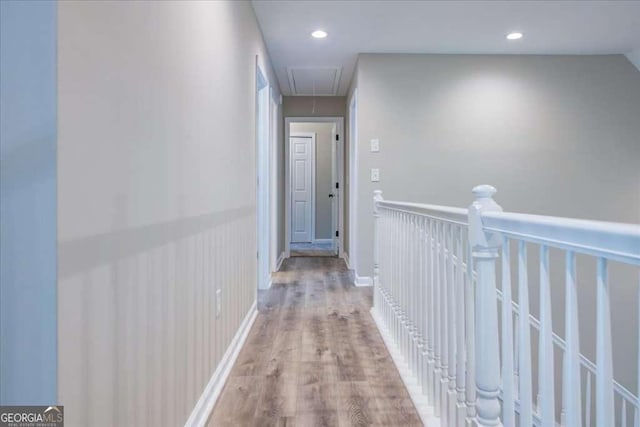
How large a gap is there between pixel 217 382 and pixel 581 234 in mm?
1657

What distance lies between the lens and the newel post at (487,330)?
1000mm

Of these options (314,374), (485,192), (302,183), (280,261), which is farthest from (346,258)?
(485,192)

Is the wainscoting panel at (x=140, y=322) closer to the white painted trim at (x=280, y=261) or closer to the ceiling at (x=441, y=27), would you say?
the ceiling at (x=441, y=27)

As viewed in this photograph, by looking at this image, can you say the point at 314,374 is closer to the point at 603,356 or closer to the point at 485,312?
the point at 485,312

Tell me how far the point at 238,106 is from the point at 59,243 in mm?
1893

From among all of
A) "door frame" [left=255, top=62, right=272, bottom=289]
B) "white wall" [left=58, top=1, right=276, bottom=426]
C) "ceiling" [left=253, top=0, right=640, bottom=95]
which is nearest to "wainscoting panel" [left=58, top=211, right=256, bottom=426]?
"white wall" [left=58, top=1, right=276, bottom=426]

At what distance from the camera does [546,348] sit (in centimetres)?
81

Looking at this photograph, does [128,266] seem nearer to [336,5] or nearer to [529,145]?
[336,5]

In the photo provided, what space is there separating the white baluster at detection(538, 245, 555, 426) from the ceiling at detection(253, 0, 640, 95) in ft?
8.79

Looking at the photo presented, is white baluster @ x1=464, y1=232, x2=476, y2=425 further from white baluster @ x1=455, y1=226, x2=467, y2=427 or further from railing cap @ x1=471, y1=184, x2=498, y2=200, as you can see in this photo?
railing cap @ x1=471, y1=184, x2=498, y2=200

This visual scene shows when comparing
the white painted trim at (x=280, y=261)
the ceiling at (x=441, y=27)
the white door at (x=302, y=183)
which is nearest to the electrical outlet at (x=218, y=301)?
the ceiling at (x=441, y=27)

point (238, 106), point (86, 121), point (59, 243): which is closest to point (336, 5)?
point (238, 106)

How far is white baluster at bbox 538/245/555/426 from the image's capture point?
2.59ft

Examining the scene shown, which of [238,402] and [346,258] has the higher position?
[346,258]
